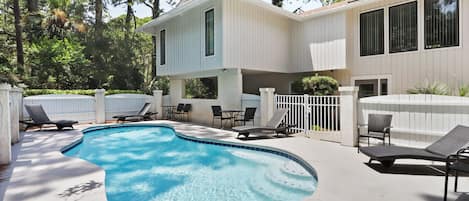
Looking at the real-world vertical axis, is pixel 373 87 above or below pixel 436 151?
above

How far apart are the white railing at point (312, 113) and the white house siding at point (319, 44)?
3.52 m

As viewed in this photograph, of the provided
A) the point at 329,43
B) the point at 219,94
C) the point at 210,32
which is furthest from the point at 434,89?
the point at 210,32

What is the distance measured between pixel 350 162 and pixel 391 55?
23.8 feet

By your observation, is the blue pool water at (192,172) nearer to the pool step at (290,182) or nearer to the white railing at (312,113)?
the pool step at (290,182)

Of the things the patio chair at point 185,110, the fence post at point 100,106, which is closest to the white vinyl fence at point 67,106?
the fence post at point 100,106

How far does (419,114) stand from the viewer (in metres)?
6.52

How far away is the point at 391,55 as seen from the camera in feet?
36.0

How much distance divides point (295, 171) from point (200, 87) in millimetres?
11999

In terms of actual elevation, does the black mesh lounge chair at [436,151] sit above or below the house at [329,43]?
below

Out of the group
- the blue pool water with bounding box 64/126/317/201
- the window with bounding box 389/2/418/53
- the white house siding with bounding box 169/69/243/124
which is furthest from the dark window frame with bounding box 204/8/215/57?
the window with bounding box 389/2/418/53

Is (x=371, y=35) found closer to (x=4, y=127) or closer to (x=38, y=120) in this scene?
(x=4, y=127)

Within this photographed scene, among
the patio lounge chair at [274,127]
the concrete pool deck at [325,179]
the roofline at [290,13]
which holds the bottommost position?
the concrete pool deck at [325,179]

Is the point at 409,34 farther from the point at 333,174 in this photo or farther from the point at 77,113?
the point at 77,113

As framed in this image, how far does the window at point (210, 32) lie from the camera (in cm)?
1196
